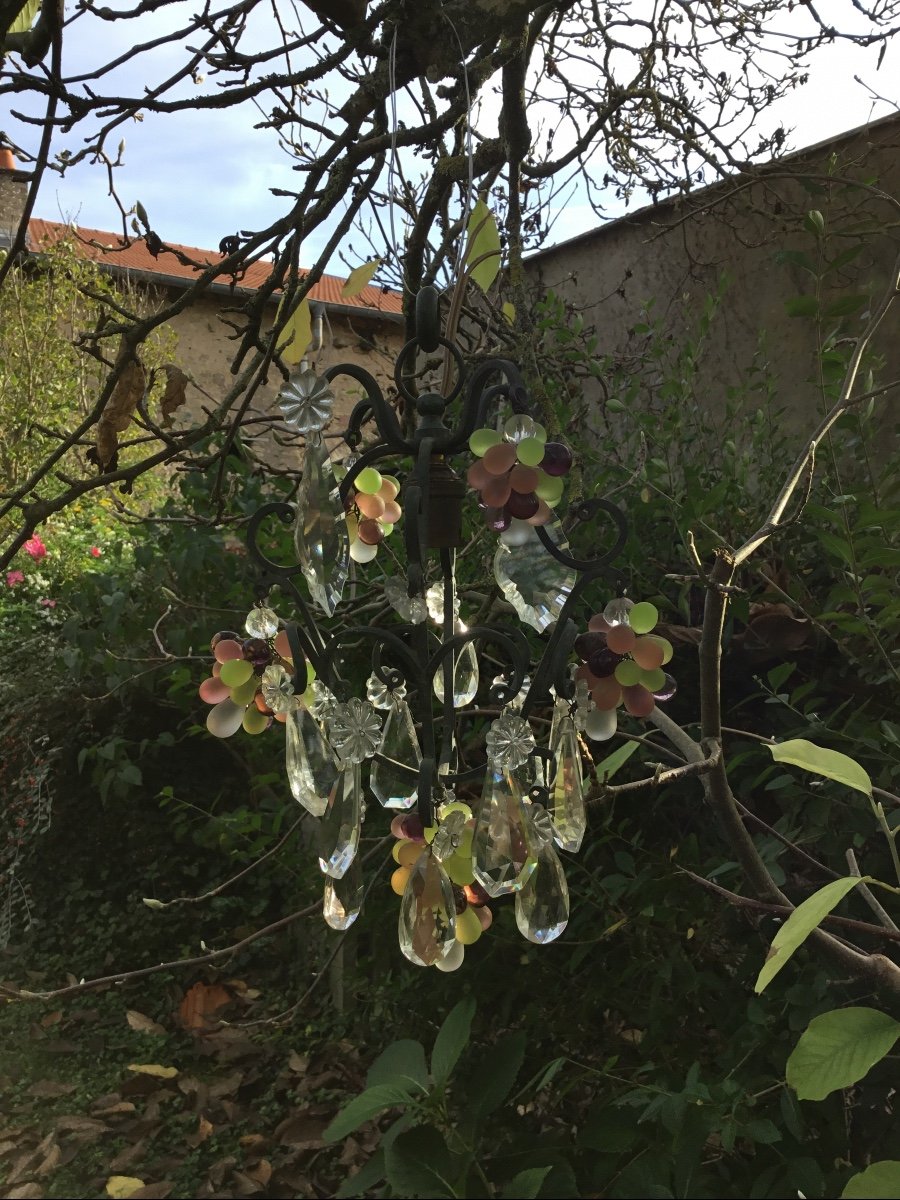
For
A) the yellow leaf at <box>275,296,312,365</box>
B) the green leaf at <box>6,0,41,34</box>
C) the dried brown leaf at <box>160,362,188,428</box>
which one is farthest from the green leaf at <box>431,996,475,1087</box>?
the green leaf at <box>6,0,41,34</box>

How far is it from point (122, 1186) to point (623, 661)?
4.39ft

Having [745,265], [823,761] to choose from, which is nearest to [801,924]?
[823,761]

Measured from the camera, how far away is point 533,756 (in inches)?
18.9

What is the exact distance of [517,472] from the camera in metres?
0.44

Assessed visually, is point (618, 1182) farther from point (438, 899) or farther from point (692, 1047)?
point (438, 899)

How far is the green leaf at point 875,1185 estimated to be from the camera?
1.34 feet

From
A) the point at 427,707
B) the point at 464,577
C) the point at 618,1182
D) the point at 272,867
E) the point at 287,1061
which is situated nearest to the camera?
the point at 427,707

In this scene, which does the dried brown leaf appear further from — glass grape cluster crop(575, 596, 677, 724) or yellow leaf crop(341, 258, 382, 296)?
glass grape cluster crop(575, 596, 677, 724)

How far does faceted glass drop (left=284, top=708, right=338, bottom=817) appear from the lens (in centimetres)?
47

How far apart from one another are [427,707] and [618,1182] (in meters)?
0.45

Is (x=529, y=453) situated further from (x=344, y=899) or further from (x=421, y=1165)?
(x=421, y=1165)

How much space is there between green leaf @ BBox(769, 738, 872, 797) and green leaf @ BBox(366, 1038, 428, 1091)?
0.50 metres

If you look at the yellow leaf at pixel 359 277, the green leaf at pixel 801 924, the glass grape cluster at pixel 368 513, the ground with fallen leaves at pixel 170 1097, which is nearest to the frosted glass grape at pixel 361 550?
the glass grape cluster at pixel 368 513

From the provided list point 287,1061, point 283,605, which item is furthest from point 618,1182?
point 287,1061
